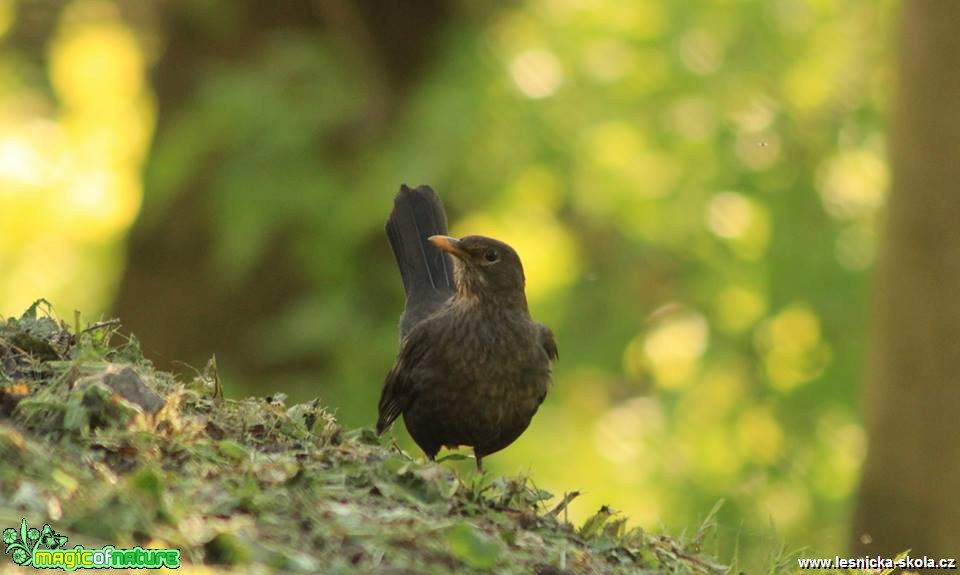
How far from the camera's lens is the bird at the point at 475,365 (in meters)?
5.73

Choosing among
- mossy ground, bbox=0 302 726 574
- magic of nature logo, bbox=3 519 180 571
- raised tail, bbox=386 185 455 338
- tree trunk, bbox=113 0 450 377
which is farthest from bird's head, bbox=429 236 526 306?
tree trunk, bbox=113 0 450 377

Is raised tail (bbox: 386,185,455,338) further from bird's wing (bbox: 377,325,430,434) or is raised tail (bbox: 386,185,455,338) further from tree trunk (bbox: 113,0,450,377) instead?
tree trunk (bbox: 113,0,450,377)

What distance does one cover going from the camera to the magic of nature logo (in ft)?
9.48

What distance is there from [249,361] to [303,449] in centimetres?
591

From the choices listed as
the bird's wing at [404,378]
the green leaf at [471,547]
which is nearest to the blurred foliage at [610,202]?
the bird's wing at [404,378]

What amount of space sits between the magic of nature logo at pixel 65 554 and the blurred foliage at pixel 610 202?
6.05 m

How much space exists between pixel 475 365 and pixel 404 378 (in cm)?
35

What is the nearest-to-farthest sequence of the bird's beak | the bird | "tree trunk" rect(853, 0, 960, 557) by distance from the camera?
the bird, the bird's beak, "tree trunk" rect(853, 0, 960, 557)

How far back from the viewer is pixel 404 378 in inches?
233

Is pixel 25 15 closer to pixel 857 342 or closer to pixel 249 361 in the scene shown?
pixel 249 361

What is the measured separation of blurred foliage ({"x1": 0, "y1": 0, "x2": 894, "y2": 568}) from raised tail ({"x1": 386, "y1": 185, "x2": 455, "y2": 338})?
1.78m

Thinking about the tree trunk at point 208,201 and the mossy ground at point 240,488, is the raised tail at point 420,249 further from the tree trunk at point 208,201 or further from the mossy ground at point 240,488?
the tree trunk at point 208,201

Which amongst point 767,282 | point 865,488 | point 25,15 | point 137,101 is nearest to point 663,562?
point 865,488

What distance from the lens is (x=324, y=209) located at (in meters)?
9.53
